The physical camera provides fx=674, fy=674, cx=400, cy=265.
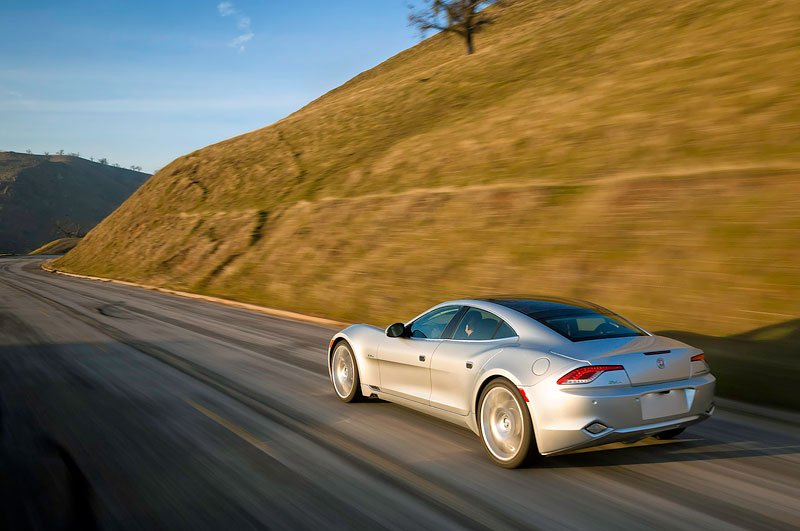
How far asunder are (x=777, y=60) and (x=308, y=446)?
16452mm

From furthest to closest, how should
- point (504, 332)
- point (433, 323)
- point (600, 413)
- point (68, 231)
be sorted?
point (68, 231) < point (433, 323) < point (504, 332) < point (600, 413)

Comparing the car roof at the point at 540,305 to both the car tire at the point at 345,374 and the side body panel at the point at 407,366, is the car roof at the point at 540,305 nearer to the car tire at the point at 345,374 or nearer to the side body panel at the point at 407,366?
the side body panel at the point at 407,366

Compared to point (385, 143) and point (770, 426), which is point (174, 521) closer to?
point (770, 426)

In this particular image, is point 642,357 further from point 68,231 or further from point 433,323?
point 68,231

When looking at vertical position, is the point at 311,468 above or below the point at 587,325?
below

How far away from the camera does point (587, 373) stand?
15.8 ft

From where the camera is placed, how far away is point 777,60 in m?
16.9

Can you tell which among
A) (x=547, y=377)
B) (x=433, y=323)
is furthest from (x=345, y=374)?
(x=547, y=377)

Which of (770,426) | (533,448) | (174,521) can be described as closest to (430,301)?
(770,426)

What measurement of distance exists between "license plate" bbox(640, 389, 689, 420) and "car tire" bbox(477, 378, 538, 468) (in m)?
0.84

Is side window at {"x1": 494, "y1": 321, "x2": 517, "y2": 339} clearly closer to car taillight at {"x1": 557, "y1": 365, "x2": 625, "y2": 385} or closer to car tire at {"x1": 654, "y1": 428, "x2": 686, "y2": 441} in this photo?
car taillight at {"x1": 557, "y1": 365, "x2": 625, "y2": 385}

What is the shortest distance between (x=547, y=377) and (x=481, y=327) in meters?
1.09

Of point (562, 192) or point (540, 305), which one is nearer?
point (540, 305)

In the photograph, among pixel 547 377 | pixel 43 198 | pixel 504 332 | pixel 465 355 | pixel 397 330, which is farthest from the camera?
pixel 43 198
